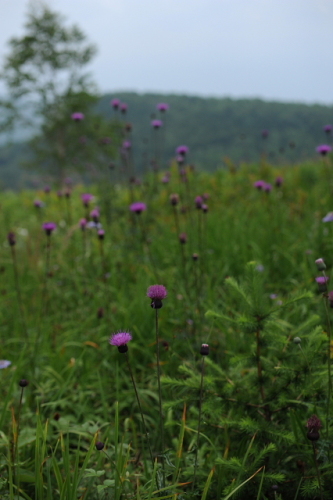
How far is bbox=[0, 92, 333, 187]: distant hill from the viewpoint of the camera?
4847 cm

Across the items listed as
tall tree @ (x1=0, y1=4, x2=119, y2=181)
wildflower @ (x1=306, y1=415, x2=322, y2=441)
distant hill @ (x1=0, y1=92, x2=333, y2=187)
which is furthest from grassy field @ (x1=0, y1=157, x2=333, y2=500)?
distant hill @ (x1=0, y1=92, x2=333, y2=187)

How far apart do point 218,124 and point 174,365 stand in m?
61.4

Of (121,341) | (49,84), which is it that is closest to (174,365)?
(121,341)

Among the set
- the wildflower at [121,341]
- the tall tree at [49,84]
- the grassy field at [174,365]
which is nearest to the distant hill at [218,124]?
the tall tree at [49,84]

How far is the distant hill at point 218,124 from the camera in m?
48.5

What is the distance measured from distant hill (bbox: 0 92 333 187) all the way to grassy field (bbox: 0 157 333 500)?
42.6 m

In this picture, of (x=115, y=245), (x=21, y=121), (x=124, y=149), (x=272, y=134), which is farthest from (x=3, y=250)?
(x=272, y=134)

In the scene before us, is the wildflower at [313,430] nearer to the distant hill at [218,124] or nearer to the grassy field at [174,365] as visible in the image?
the grassy field at [174,365]

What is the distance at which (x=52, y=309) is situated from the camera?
2.67 metres

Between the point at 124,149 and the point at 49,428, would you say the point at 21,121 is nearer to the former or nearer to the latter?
the point at 124,149

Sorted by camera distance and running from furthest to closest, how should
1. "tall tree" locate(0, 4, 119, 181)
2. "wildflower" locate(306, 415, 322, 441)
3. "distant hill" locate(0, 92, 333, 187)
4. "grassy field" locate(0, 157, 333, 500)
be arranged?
"distant hill" locate(0, 92, 333, 187)
"tall tree" locate(0, 4, 119, 181)
"grassy field" locate(0, 157, 333, 500)
"wildflower" locate(306, 415, 322, 441)

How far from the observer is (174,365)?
73.8 inches

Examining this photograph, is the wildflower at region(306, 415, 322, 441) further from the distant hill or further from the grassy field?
the distant hill

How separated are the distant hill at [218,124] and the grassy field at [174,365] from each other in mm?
42634
